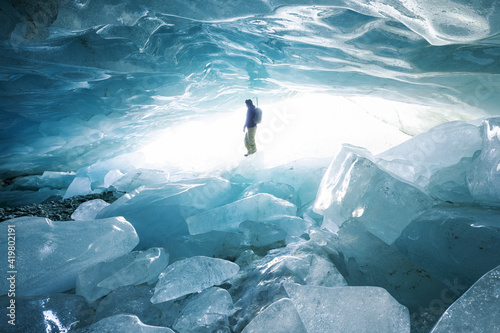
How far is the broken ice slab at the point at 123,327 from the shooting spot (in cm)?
86

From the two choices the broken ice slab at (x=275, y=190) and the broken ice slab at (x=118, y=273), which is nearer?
the broken ice slab at (x=118, y=273)

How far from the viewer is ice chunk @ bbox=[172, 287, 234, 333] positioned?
95cm

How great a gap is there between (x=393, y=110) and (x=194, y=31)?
6652 mm

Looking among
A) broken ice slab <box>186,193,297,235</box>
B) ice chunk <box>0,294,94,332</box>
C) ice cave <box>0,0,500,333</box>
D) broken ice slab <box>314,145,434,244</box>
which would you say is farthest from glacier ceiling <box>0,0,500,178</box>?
ice chunk <box>0,294,94,332</box>

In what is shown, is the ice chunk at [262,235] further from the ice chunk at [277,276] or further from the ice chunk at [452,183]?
the ice chunk at [452,183]

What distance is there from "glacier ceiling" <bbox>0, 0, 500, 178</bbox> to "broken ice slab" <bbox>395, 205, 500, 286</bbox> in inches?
77.9

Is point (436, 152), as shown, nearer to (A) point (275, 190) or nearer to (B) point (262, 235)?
(A) point (275, 190)

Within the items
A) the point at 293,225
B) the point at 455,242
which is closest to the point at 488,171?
the point at 455,242

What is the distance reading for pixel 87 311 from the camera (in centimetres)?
109

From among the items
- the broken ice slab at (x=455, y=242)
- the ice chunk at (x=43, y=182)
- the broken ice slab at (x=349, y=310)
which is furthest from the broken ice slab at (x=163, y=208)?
the ice chunk at (x=43, y=182)

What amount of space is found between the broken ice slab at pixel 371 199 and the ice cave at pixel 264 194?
0.01m

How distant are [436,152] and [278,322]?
237cm

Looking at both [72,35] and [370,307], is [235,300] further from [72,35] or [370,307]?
[72,35]

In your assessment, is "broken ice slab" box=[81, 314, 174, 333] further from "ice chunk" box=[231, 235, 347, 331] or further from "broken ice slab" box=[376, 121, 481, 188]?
"broken ice slab" box=[376, 121, 481, 188]
